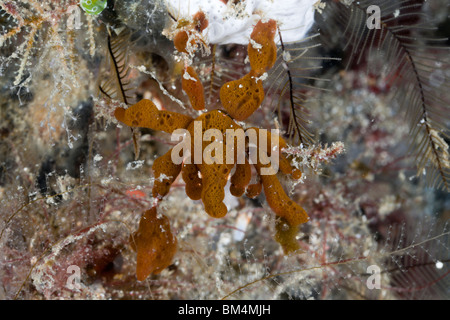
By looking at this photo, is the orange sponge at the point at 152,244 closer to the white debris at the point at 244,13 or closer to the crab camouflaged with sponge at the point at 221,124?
the crab camouflaged with sponge at the point at 221,124

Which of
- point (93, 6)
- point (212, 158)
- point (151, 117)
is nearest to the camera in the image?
point (212, 158)

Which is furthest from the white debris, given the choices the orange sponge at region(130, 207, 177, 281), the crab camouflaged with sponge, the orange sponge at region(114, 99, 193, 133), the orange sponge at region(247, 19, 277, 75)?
the orange sponge at region(130, 207, 177, 281)

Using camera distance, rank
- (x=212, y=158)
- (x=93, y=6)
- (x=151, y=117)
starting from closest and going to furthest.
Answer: (x=212, y=158) < (x=151, y=117) < (x=93, y=6)

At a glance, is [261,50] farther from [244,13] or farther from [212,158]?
[212,158]

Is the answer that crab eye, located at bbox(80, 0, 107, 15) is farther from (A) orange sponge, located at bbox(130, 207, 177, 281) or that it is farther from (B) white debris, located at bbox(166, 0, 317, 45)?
(A) orange sponge, located at bbox(130, 207, 177, 281)

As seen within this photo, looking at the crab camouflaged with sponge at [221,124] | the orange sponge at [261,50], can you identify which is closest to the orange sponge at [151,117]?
the crab camouflaged with sponge at [221,124]

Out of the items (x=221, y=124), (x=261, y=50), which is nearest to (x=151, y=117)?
(x=221, y=124)
